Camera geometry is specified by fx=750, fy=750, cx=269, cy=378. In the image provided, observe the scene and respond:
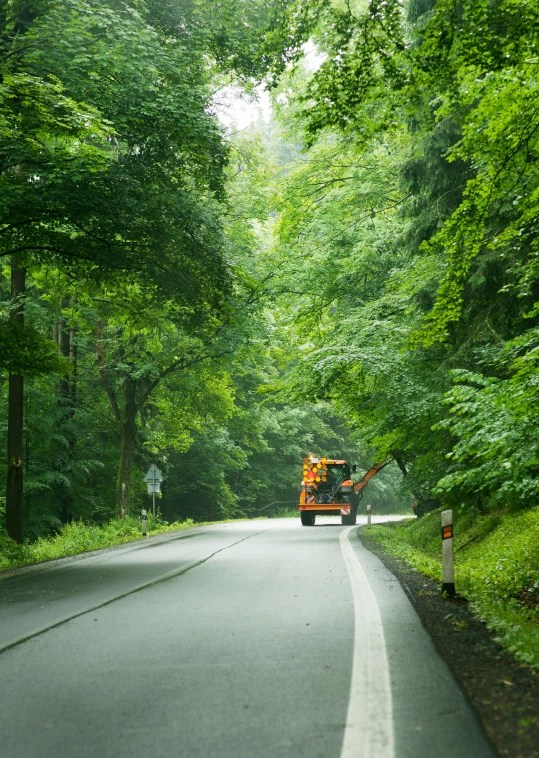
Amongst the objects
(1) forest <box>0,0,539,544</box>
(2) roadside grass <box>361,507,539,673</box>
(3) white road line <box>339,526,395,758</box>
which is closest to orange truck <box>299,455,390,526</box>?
(1) forest <box>0,0,539,544</box>

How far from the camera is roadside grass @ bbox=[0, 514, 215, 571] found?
1550cm

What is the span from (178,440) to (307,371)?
49.2 ft

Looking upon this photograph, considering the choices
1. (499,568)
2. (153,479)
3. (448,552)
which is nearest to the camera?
(448,552)

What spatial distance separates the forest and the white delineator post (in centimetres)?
77

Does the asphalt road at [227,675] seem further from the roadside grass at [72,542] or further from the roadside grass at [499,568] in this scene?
the roadside grass at [72,542]

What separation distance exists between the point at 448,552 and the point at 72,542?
13570 millimetres

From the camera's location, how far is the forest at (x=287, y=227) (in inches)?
334

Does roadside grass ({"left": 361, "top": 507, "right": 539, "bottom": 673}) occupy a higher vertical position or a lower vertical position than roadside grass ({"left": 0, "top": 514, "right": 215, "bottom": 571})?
higher

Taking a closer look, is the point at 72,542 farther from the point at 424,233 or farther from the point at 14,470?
the point at 424,233

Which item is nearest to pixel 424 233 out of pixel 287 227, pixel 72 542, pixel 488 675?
pixel 287 227

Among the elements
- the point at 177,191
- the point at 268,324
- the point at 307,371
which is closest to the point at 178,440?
the point at 268,324

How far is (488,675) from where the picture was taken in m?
4.77

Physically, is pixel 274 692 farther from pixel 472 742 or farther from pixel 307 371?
pixel 307 371

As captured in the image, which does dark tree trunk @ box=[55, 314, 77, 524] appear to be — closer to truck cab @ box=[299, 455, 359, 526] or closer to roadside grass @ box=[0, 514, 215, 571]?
roadside grass @ box=[0, 514, 215, 571]
